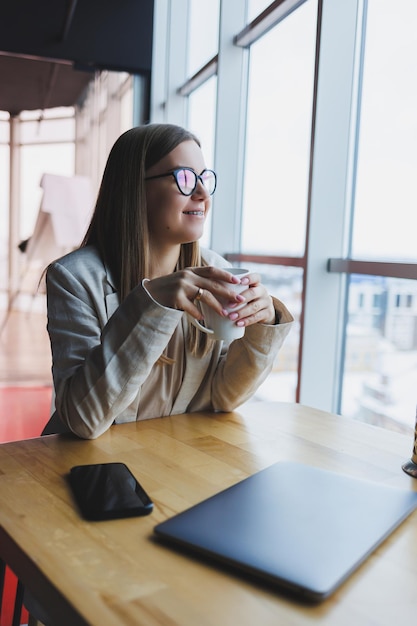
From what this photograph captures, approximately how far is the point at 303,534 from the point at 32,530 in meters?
0.31

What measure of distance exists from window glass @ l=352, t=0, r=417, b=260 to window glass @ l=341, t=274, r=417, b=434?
14 centimetres

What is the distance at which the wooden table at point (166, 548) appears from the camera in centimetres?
51

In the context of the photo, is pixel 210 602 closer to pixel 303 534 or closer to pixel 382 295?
pixel 303 534

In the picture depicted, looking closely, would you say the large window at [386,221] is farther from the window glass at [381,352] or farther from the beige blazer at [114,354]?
the beige blazer at [114,354]

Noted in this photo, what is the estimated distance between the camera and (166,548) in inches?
24.5

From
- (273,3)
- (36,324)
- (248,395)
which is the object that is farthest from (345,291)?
(36,324)

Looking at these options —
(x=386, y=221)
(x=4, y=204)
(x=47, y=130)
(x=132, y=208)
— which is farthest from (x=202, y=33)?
(x=132, y=208)

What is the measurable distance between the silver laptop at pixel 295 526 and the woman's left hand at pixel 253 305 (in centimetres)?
28

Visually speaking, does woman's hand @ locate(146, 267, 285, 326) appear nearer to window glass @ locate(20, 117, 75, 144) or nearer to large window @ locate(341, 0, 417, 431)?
large window @ locate(341, 0, 417, 431)

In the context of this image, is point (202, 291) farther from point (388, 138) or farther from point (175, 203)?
point (388, 138)

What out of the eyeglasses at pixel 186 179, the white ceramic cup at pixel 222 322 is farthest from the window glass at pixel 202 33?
the white ceramic cup at pixel 222 322

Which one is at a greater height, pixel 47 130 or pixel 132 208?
pixel 47 130

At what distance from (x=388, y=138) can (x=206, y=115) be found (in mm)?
1937

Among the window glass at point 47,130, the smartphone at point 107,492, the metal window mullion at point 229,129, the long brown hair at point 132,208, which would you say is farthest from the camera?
the window glass at point 47,130
